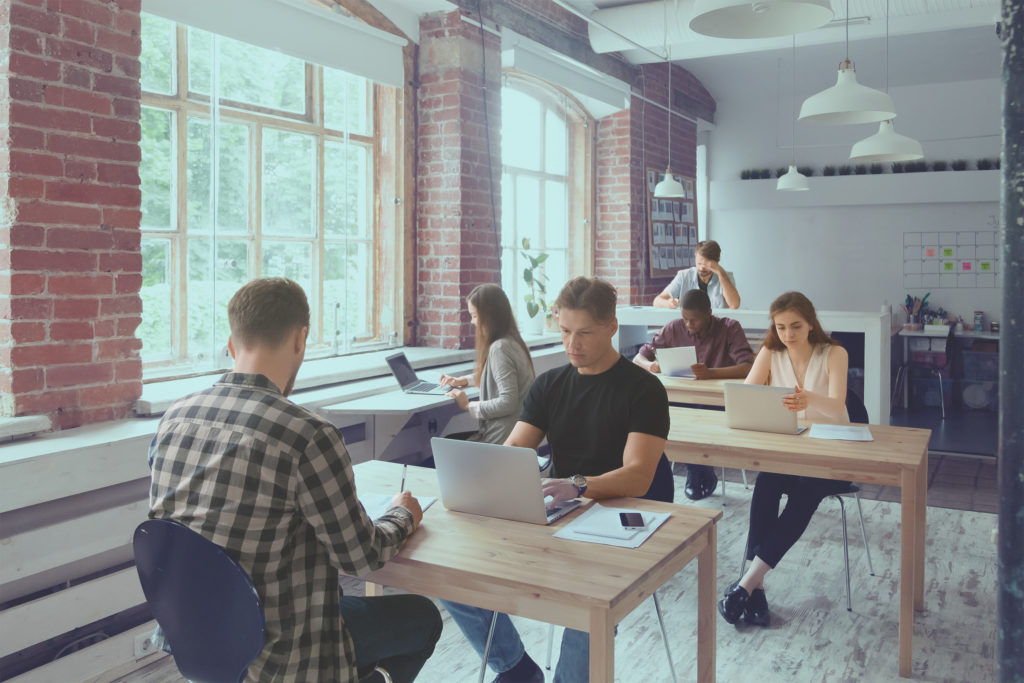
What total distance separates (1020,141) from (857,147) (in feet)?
12.4

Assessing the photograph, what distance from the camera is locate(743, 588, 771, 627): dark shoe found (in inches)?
132

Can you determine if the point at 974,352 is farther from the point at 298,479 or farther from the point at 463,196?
the point at 298,479

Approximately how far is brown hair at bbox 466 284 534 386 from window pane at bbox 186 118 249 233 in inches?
55.6

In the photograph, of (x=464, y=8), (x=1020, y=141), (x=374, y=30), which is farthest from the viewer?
(x=464, y=8)

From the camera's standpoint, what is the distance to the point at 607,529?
2.12m

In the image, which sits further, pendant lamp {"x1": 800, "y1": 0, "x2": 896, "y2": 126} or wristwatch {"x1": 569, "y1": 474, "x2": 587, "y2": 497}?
pendant lamp {"x1": 800, "y1": 0, "x2": 896, "y2": 126}

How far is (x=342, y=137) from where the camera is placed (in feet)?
16.9

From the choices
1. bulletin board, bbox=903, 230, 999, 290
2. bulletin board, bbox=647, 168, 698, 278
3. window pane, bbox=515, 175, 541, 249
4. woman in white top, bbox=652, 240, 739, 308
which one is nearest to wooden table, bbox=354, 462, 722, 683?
woman in white top, bbox=652, 240, 739, 308

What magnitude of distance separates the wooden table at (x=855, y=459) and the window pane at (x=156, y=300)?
95.2 inches

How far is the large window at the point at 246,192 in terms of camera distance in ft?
13.2

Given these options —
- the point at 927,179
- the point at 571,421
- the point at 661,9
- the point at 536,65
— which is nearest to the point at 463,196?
the point at 536,65

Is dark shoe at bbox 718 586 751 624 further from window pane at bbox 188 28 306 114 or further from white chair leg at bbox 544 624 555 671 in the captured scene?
window pane at bbox 188 28 306 114

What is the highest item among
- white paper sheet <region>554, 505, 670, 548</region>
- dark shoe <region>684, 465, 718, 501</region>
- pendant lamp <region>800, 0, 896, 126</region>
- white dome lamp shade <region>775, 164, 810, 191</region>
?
white dome lamp shade <region>775, 164, 810, 191</region>

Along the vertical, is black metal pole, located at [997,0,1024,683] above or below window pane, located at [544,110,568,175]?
below
